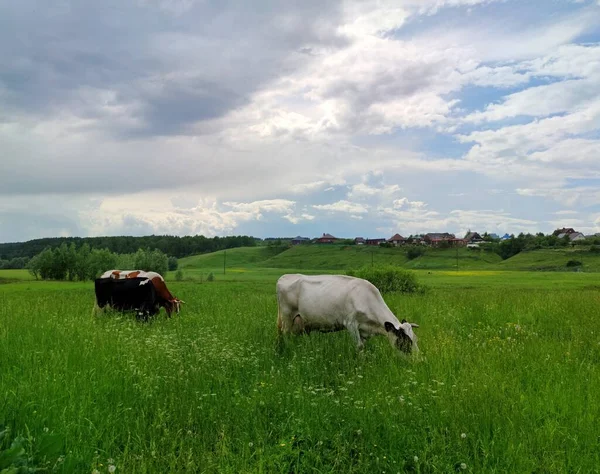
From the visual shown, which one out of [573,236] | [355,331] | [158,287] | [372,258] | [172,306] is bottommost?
[372,258]

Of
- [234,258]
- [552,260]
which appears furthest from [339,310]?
[234,258]

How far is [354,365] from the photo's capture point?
27.9 ft

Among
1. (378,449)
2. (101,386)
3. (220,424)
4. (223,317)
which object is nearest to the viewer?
(378,449)

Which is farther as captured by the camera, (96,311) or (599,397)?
(96,311)

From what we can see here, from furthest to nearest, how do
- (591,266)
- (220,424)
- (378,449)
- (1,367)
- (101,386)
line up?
(591,266) → (1,367) → (101,386) → (220,424) → (378,449)

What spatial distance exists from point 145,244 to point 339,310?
436 feet

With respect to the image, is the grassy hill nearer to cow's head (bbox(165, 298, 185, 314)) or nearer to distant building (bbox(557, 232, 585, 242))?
distant building (bbox(557, 232, 585, 242))

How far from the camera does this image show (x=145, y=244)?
13462 cm

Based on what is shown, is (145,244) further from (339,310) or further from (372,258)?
(339,310)

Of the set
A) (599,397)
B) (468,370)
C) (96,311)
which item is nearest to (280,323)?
(468,370)

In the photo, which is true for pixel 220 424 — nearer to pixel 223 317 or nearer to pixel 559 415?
pixel 559 415

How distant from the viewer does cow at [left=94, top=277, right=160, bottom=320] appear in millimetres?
16125

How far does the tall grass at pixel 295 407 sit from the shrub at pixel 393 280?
1836cm

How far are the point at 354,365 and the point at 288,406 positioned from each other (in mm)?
2654
